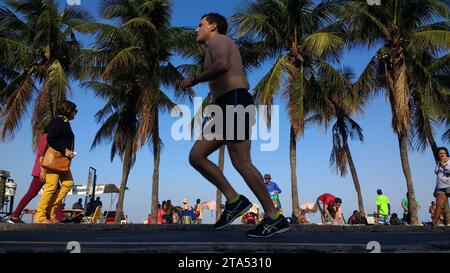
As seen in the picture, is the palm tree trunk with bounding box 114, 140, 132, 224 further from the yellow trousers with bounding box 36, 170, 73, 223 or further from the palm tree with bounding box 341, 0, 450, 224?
the yellow trousers with bounding box 36, 170, 73, 223

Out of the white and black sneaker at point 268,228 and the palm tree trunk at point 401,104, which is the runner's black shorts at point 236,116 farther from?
the palm tree trunk at point 401,104

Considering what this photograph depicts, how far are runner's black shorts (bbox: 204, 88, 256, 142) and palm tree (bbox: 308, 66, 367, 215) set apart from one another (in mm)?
15551

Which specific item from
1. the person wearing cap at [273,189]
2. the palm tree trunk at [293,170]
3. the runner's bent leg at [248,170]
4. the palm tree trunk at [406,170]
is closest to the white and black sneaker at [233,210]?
the runner's bent leg at [248,170]

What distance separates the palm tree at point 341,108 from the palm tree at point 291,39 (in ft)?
2.61

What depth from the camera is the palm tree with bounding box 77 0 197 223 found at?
1848 cm

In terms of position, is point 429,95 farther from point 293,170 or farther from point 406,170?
point 293,170

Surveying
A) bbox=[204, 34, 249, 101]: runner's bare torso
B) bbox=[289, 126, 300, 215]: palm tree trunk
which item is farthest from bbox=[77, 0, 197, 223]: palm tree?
bbox=[204, 34, 249, 101]: runner's bare torso

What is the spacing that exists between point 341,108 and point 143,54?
879 centimetres

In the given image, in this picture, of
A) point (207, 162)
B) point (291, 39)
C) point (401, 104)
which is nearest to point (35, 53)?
point (291, 39)

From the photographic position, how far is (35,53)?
19156 mm

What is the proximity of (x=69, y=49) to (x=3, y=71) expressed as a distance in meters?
4.42

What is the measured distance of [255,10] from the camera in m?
18.9
